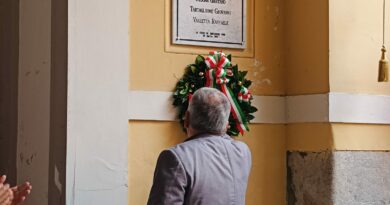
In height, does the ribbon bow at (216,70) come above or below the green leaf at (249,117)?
above

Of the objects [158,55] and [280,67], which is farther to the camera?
[280,67]

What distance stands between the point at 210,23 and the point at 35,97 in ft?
4.10

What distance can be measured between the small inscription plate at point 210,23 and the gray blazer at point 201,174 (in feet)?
4.19

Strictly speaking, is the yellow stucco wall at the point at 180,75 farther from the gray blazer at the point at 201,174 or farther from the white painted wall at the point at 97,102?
the gray blazer at the point at 201,174

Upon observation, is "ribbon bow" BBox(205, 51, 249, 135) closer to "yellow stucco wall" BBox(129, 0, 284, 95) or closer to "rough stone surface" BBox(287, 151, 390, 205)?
"yellow stucco wall" BBox(129, 0, 284, 95)

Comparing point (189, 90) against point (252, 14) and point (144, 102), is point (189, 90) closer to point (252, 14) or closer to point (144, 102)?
point (144, 102)

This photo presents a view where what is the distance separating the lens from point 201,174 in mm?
3217

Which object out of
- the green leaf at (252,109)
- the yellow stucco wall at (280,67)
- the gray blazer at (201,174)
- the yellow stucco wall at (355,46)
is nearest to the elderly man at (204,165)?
the gray blazer at (201,174)

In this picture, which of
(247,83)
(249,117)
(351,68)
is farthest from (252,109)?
(351,68)

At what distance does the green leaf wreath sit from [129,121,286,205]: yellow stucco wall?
15 centimetres

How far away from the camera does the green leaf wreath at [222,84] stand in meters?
4.47

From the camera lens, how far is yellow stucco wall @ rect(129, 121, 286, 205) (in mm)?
4336

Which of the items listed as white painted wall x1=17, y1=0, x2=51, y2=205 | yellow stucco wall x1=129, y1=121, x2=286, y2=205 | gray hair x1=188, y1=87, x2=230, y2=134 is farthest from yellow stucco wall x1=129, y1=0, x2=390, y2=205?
gray hair x1=188, y1=87, x2=230, y2=134

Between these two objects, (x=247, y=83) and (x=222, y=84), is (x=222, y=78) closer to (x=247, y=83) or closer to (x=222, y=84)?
(x=222, y=84)
